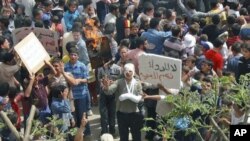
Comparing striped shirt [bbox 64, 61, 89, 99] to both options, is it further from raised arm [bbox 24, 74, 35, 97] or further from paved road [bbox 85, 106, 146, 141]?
paved road [bbox 85, 106, 146, 141]

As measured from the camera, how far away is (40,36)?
38.7 feet

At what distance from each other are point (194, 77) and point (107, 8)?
6747 mm

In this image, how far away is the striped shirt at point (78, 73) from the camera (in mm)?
10727

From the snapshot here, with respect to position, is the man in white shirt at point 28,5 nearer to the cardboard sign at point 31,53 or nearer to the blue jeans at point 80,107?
the blue jeans at point 80,107

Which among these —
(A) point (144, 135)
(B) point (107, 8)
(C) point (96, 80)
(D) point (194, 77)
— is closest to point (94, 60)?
(C) point (96, 80)

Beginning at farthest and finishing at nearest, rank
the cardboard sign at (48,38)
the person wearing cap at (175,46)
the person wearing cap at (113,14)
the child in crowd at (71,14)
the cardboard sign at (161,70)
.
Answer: the child in crowd at (71,14)
the person wearing cap at (113,14)
the cardboard sign at (48,38)
the person wearing cap at (175,46)
the cardboard sign at (161,70)

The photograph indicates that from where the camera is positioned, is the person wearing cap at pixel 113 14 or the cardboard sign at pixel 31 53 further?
the person wearing cap at pixel 113 14

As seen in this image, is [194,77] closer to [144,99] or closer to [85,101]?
[144,99]

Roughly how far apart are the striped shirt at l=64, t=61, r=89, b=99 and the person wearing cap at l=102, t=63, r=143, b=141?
26.0 inches

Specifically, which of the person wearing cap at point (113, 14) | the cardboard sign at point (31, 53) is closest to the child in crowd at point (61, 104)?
the cardboard sign at point (31, 53)

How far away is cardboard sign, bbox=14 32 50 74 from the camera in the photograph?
1018 cm

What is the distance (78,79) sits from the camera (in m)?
10.7

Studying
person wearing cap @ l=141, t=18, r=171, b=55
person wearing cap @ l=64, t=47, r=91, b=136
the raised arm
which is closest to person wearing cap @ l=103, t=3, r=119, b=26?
person wearing cap @ l=141, t=18, r=171, b=55

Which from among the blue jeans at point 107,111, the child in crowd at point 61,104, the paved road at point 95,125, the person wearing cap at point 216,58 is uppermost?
the person wearing cap at point 216,58
